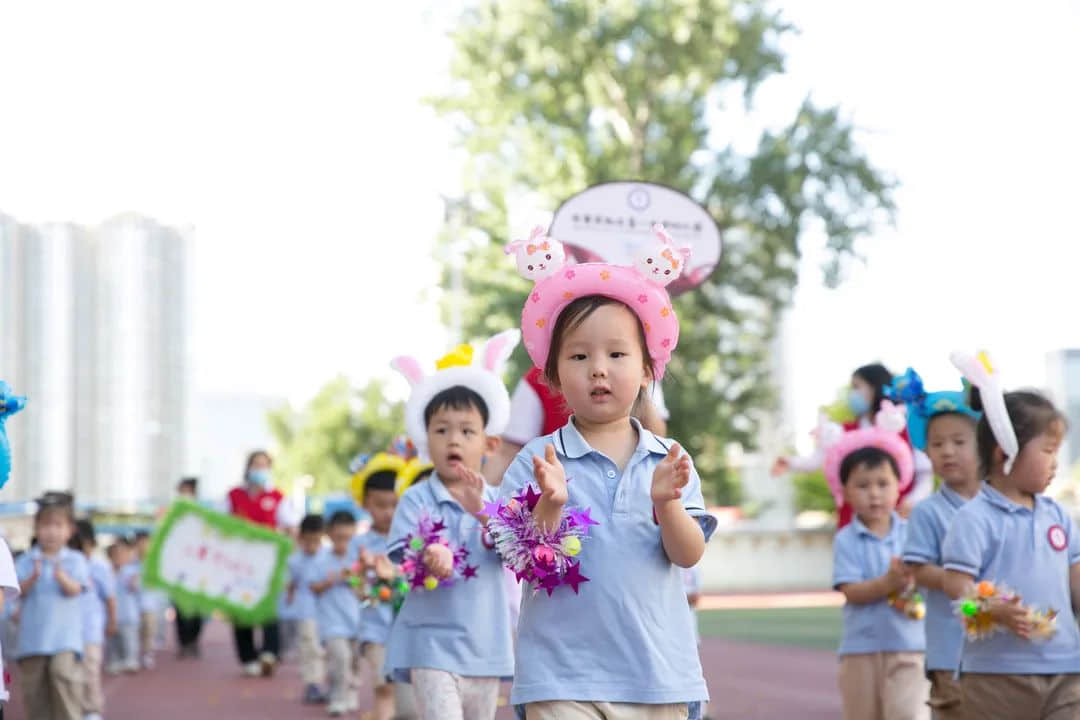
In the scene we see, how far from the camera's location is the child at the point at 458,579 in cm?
621

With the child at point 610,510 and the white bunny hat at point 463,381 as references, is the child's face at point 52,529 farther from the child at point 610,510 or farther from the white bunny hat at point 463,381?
the child at point 610,510

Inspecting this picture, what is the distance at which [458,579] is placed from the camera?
6.28 meters

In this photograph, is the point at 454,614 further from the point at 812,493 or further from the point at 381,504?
the point at 812,493

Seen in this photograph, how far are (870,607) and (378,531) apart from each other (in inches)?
148

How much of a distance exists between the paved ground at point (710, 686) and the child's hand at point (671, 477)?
7384mm

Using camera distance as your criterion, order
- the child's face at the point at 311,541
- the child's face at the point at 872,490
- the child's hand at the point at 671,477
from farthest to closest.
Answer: the child's face at the point at 311,541, the child's face at the point at 872,490, the child's hand at the point at 671,477

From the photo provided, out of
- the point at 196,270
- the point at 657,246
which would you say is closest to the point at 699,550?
the point at 657,246

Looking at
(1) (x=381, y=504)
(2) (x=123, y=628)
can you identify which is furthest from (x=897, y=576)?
(2) (x=123, y=628)

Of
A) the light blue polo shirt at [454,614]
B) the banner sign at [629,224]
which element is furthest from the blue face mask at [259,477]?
the light blue polo shirt at [454,614]

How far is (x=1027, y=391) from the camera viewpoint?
5883mm

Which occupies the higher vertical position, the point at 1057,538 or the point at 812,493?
the point at 812,493

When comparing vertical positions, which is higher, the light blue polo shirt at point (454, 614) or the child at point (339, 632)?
the light blue polo shirt at point (454, 614)

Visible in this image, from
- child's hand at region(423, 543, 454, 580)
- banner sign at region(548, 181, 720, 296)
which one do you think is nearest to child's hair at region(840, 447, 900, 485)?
banner sign at region(548, 181, 720, 296)

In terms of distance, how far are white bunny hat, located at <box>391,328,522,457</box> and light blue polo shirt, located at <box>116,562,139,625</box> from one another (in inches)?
479
